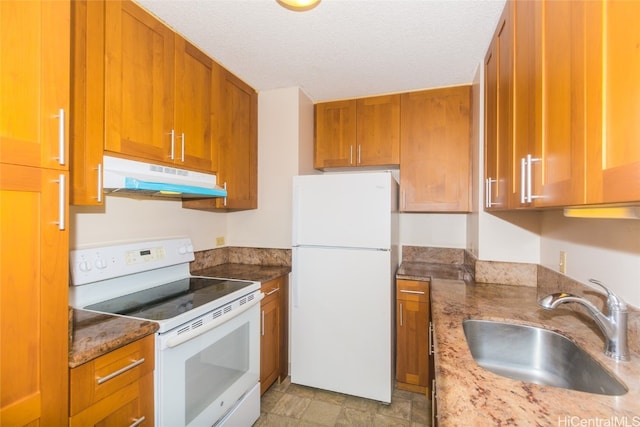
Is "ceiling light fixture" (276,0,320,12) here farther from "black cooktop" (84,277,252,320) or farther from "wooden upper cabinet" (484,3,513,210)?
"black cooktop" (84,277,252,320)

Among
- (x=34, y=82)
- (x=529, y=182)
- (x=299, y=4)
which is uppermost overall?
(x=299, y=4)

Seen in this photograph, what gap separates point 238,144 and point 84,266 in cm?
130

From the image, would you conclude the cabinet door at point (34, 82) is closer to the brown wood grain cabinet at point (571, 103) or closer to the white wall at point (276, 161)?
the brown wood grain cabinet at point (571, 103)

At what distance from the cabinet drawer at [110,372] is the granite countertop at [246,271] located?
89 centimetres

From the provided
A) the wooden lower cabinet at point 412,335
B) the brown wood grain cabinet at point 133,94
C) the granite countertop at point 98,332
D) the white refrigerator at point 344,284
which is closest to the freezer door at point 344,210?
the white refrigerator at point 344,284

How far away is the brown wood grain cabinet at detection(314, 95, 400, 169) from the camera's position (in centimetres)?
260

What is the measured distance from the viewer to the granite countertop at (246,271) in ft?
7.06

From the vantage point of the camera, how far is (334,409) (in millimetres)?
2053

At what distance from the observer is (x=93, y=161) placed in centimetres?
131

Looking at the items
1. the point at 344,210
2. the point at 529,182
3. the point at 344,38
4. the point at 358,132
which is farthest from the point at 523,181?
the point at 358,132

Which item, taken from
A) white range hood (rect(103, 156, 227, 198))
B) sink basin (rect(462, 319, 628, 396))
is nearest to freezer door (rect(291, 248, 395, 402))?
sink basin (rect(462, 319, 628, 396))

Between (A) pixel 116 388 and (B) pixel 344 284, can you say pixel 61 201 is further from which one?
(B) pixel 344 284

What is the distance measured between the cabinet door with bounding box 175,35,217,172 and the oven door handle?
3.03 feet

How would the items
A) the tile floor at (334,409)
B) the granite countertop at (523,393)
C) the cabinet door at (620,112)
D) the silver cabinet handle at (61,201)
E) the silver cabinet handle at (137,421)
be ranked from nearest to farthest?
the cabinet door at (620,112) < the granite countertop at (523,393) < the silver cabinet handle at (61,201) < the silver cabinet handle at (137,421) < the tile floor at (334,409)
